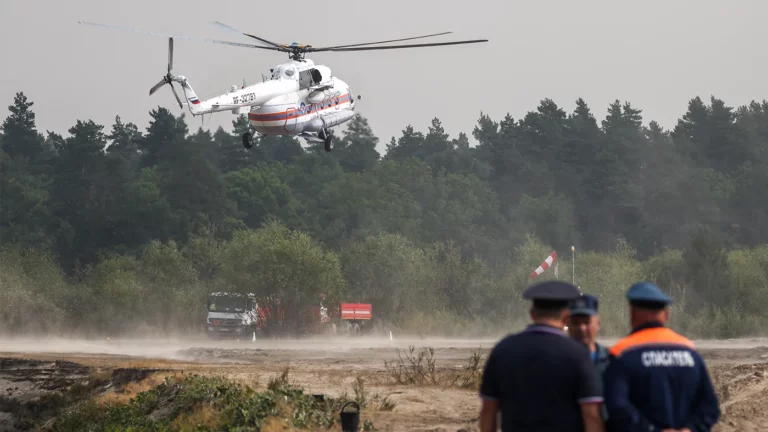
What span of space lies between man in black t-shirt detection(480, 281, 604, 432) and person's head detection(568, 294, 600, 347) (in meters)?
0.93

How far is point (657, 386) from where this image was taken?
21.9ft

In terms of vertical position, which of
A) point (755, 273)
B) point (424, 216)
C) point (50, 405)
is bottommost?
point (50, 405)

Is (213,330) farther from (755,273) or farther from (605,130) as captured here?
(605,130)

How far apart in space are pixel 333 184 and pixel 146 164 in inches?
852

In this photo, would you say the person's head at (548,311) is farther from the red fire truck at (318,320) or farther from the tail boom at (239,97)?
the red fire truck at (318,320)

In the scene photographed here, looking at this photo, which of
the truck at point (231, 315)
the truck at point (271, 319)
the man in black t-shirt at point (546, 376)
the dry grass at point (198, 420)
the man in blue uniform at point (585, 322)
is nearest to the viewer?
the man in black t-shirt at point (546, 376)

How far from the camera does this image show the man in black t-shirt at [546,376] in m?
6.58

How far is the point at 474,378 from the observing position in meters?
21.6

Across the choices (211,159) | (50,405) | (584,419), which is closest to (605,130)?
(211,159)

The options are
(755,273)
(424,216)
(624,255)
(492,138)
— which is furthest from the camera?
(492,138)

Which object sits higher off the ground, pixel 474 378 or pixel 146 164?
pixel 146 164

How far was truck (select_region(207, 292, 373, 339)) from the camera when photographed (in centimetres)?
5897

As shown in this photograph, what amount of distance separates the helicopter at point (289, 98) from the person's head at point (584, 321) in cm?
2572

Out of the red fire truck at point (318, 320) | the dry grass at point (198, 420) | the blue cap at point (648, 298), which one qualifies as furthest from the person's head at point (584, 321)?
the red fire truck at point (318, 320)
